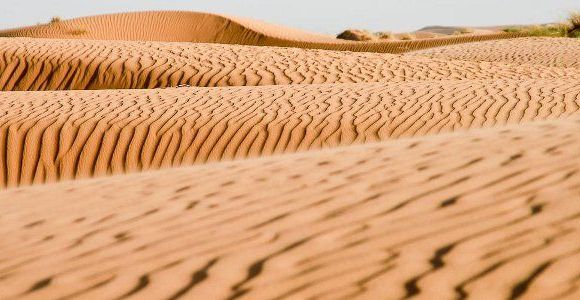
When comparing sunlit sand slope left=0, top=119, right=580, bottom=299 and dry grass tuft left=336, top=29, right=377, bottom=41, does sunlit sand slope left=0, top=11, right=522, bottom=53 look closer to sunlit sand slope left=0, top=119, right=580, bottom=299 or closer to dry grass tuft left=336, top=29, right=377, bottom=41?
dry grass tuft left=336, top=29, right=377, bottom=41

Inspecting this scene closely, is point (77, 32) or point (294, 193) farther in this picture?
point (77, 32)

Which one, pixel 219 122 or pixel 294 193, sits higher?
pixel 294 193

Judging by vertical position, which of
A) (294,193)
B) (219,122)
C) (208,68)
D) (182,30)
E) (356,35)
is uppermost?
(294,193)

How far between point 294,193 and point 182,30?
37185 mm

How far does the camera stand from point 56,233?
14.8 ft

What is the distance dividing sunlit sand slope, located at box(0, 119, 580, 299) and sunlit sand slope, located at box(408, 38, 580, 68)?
14.5 meters

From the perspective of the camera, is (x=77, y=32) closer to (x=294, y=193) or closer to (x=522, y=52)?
(x=522, y=52)

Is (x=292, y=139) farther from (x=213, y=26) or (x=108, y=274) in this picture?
(x=213, y=26)

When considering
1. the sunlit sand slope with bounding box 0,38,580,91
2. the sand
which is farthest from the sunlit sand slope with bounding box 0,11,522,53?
the sand

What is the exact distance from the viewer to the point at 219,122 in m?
9.67

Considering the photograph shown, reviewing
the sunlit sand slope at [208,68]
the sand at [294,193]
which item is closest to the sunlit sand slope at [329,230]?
the sand at [294,193]

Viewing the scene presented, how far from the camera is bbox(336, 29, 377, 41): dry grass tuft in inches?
1409

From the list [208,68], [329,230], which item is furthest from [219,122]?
[329,230]

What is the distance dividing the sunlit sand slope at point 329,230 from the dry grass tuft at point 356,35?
3010cm
